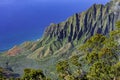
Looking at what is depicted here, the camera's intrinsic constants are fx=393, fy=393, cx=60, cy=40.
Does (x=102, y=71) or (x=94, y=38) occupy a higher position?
(x=94, y=38)

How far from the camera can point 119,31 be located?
197 ft

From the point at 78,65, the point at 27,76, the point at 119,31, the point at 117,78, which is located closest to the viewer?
the point at 119,31

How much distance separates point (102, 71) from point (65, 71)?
1157 centimetres

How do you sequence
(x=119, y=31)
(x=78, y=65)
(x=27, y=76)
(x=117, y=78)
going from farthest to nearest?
1. (x=27, y=76)
2. (x=78, y=65)
3. (x=117, y=78)
4. (x=119, y=31)

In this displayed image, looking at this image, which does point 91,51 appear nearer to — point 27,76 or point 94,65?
point 94,65

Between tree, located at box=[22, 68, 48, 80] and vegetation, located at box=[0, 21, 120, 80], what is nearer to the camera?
vegetation, located at box=[0, 21, 120, 80]

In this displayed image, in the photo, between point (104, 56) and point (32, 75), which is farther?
point (32, 75)

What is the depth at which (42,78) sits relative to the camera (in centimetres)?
7944

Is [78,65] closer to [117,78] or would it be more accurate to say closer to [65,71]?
[65,71]

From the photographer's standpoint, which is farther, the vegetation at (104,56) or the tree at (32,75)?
the tree at (32,75)

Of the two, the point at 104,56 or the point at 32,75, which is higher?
the point at 32,75

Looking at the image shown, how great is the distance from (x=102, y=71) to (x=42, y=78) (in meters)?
A: 20.9

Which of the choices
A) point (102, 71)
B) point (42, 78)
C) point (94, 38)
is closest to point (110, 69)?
point (102, 71)

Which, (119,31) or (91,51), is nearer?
(119,31)
